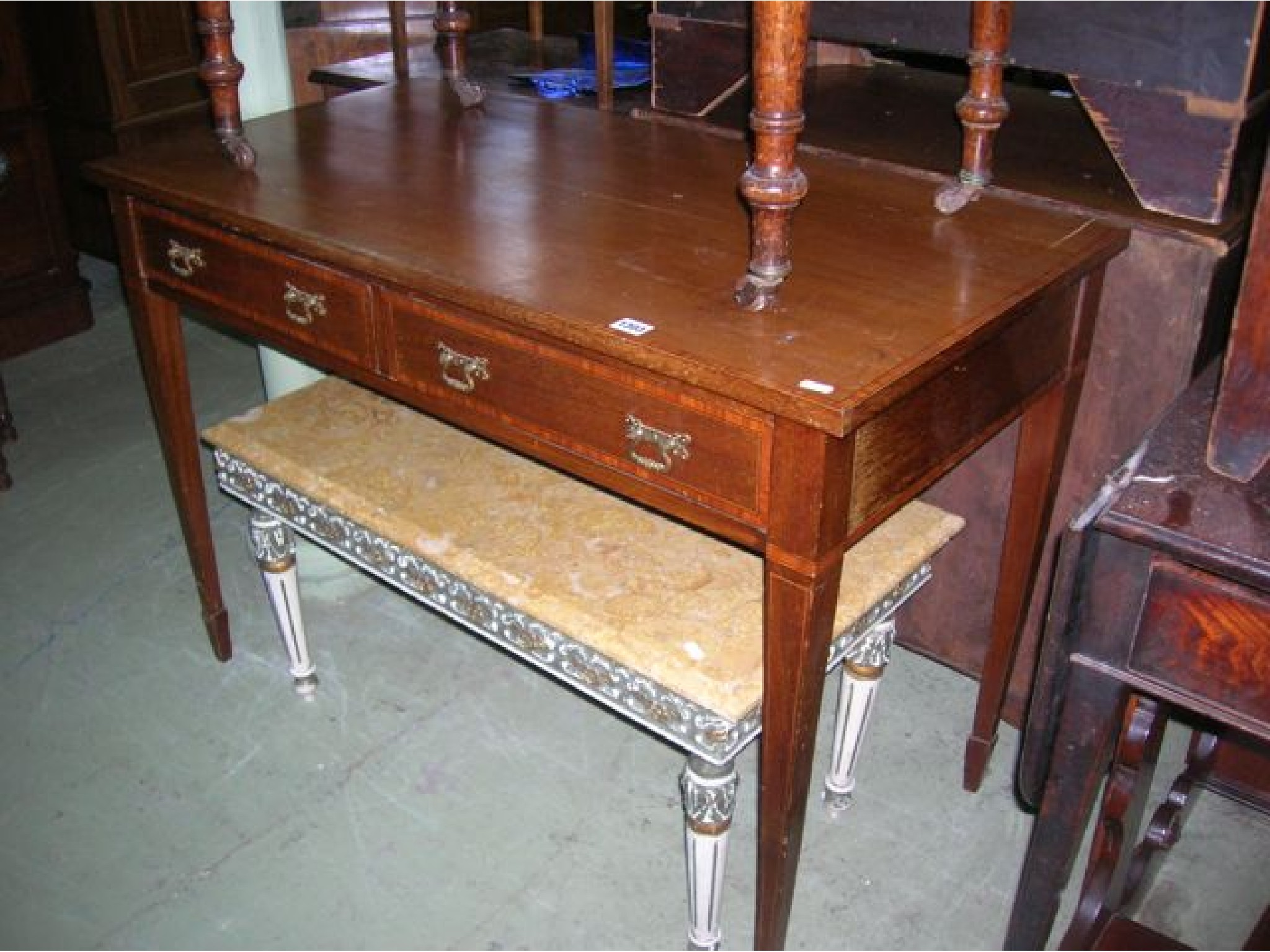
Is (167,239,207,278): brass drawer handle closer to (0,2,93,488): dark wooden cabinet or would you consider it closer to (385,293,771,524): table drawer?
(385,293,771,524): table drawer

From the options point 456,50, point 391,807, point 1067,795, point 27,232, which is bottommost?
point 391,807

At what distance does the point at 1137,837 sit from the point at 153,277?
1.82 metres

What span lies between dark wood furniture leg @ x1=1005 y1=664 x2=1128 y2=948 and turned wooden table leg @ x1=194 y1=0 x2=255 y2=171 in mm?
1425

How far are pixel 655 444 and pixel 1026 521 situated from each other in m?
0.75

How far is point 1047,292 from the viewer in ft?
5.07

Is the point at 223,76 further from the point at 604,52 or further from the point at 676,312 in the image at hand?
the point at 676,312

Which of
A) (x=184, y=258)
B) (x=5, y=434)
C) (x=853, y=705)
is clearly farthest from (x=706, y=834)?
(x=5, y=434)

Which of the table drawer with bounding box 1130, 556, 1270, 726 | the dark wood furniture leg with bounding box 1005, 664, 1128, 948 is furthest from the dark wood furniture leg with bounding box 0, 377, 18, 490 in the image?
the table drawer with bounding box 1130, 556, 1270, 726

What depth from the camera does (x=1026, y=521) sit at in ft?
6.34

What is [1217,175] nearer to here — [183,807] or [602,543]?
[602,543]

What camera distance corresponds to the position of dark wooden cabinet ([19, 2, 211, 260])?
393 centimetres

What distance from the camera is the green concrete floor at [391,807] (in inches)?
76.8

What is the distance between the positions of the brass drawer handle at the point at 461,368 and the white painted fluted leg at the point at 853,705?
649 millimetres

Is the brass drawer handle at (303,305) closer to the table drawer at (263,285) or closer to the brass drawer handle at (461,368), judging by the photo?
the table drawer at (263,285)
